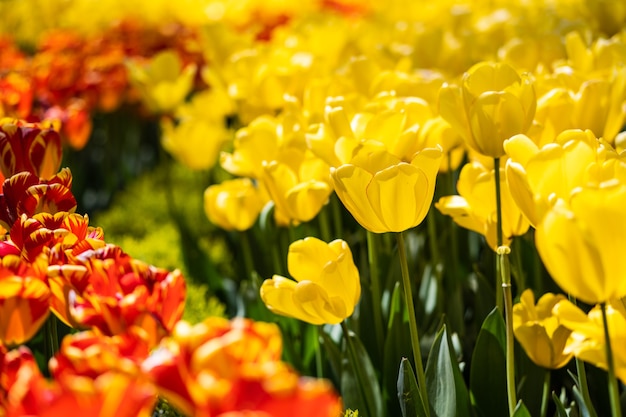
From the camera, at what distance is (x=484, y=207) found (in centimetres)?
157

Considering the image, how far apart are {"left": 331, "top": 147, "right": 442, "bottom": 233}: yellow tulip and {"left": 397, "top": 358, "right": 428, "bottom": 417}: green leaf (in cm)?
24

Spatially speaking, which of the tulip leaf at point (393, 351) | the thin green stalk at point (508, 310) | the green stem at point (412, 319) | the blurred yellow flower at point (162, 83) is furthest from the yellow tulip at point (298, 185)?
the blurred yellow flower at point (162, 83)

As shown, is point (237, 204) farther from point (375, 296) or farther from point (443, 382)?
point (443, 382)

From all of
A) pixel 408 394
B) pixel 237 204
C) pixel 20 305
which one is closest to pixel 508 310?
pixel 408 394

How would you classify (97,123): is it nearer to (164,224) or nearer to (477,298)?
(164,224)

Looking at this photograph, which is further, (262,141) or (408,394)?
(262,141)

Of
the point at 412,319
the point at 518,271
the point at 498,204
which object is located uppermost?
the point at 498,204

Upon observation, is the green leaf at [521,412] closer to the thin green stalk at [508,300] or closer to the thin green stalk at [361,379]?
the thin green stalk at [508,300]

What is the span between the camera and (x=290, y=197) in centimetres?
178

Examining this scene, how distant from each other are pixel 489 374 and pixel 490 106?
1.66 ft

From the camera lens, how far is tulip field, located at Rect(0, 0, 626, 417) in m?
0.89

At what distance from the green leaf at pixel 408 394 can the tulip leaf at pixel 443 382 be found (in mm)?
72

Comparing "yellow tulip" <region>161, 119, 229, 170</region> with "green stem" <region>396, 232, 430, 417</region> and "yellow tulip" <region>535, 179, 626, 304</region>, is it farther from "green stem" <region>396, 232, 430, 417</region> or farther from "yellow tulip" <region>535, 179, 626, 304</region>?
"yellow tulip" <region>535, 179, 626, 304</region>

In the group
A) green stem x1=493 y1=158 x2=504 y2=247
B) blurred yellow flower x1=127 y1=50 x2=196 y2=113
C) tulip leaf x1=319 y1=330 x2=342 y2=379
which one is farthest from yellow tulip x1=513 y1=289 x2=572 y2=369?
blurred yellow flower x1=127 y1=50 x2=196 y2=113
